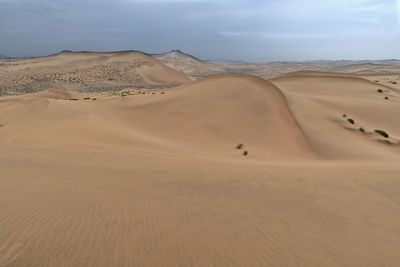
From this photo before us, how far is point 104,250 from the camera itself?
362 cm

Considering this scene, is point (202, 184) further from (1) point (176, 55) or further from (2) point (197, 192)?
(1) point (176, 55)

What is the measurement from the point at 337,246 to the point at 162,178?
3.73 metres

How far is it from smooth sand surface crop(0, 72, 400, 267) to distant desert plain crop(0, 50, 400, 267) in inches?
1.0

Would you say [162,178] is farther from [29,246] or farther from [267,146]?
[267,146]

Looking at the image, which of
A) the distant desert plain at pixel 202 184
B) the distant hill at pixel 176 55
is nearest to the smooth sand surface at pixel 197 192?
the distant desert plain at pixel 202 184

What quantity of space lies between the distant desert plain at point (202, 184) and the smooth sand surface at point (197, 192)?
1.0 inches

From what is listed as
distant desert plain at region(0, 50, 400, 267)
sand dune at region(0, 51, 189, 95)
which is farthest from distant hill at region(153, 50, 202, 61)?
distant desert plain at region(0, 50, 400, 267)

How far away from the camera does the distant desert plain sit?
12.2 ft

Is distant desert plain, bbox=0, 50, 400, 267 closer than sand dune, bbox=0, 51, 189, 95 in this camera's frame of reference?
Yes

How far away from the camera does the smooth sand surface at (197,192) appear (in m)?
3.69

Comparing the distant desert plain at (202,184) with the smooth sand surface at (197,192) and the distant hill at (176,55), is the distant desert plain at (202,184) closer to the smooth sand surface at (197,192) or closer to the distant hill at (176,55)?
the smooth sand surface at (197,192)

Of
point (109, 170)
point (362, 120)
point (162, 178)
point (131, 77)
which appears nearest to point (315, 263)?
point (162, 178)

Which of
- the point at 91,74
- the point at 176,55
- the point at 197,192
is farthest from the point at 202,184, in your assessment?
the point at 176,55

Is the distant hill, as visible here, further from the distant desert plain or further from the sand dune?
the distant desert plain
